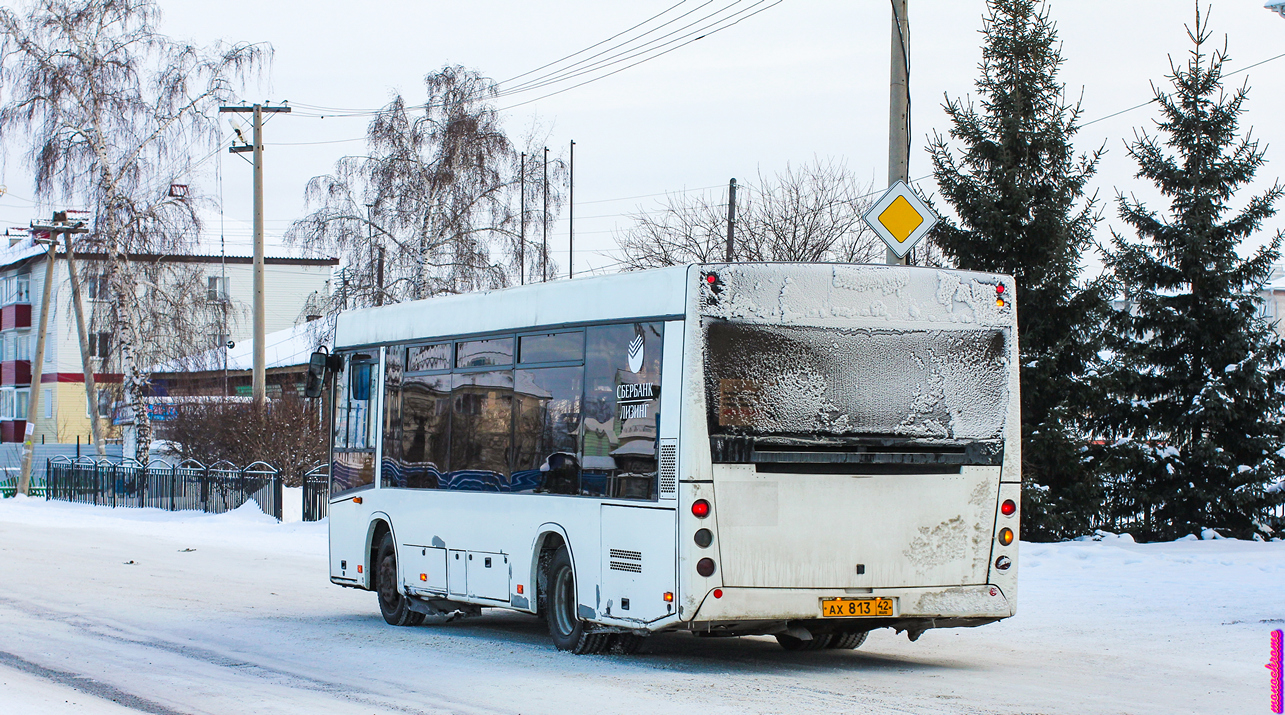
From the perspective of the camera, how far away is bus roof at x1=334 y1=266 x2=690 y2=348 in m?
10.1

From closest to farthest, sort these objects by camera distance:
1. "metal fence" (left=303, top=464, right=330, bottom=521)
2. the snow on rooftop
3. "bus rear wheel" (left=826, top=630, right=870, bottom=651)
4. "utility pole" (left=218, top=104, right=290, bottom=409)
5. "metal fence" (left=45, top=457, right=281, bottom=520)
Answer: "bus rear wheel" (left=826, top=630, right=870, bottom=651)
"metal fence" (left=303, top=464, right=330, bottom=521)
"metal fence" (left=45, top=457, right=281, bottom=520)
"utility pole" (left=218, top=104, right=290, bottom=409)
the snow on rooftop

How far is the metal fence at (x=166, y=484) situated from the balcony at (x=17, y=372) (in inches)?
1341

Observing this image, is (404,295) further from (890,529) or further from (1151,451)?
(890,529)

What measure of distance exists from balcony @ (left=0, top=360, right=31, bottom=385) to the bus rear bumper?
Result: 72.6 meters

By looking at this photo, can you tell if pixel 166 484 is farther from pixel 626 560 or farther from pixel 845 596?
pixel 845 596

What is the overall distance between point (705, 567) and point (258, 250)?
87.1 feet

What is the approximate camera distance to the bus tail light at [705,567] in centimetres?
964

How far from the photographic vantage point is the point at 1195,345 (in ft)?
71.7

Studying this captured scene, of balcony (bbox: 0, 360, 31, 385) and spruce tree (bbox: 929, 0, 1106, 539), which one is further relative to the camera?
balcony (bbox: 0, 360, 31, 385)

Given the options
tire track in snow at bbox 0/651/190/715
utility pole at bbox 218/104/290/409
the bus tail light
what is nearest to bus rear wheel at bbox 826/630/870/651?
the bus tail light

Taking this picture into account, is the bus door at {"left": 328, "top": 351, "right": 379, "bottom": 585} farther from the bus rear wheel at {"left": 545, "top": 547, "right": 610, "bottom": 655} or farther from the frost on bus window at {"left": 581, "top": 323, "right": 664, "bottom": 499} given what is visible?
the frost on bus window at {"left": 581, "top": 323, "right": 664, "bottom": 499}

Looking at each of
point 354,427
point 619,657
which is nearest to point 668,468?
point 619,657

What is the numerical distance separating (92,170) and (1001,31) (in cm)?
2860

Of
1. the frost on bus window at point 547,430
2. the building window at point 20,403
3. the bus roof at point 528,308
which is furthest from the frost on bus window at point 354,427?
the building window at point 20,403
